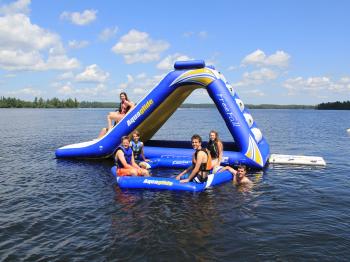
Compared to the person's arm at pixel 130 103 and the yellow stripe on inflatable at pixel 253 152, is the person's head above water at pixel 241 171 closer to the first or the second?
the yellow stripe on inflatable at pixel 253 152

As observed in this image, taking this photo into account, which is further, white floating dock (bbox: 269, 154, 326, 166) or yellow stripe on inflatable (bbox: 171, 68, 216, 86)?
white floating dock (bbox: 269, 154, 326, 166)

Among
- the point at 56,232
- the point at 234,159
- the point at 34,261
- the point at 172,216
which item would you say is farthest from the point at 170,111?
the point at 34,261

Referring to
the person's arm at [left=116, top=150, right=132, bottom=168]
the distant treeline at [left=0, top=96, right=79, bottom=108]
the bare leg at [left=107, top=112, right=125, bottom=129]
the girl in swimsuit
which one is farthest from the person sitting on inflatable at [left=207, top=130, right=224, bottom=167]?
the distant treeline at [left=0, top=96, right=79, bottom=108]

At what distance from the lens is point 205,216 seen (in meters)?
7.41

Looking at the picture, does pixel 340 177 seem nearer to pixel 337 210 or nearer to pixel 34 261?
pixel 337 210

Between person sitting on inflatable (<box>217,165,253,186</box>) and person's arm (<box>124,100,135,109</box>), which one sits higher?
person's arm (<box>124,100,135,109</box>)

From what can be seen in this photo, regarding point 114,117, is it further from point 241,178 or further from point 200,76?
point 241,178

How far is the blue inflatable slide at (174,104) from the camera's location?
458 inches

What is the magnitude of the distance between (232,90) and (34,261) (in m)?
9.03

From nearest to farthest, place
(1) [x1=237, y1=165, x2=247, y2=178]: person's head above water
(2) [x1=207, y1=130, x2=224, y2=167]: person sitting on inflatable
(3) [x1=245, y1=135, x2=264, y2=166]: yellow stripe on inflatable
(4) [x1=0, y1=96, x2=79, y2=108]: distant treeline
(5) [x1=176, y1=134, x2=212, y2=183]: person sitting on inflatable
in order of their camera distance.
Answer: (5) [x1=176, y1=134, x2=212, y2=183]: person sitting on inflatable → (1) [x1=237, y1=165, x2=247, y2=178]: person's head above water → (2) [x1=207, y1=130, x2=224, y2=167]: person sitting on inflatable → (3) [x1=245, y1=135, x2=264, y2=166]: yellow stripe on inflatable → (4) [x1=0, y1=96, x2=79, y2=108]: distant treeline

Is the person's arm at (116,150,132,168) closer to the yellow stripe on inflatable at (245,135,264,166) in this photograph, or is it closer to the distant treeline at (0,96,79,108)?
the yellow stripe on inflatable at (245,135,264,166)

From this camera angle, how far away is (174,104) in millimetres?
14414

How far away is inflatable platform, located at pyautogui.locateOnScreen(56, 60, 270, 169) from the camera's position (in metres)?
11.6

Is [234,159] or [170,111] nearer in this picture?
[234,159]
